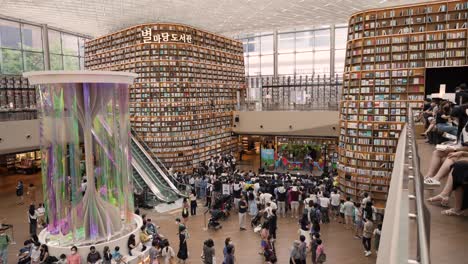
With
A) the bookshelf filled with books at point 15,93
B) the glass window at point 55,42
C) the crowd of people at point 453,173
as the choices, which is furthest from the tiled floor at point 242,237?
the glass window at point 55,42

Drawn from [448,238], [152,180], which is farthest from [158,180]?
[448,238]

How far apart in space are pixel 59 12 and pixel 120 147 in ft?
37.2

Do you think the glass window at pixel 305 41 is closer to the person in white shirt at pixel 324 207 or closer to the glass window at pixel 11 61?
the person in white shirt at pixel 324 207

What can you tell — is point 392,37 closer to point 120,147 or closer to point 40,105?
point 120,147

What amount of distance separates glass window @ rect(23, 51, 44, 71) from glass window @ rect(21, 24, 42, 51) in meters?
Answer: 0.32

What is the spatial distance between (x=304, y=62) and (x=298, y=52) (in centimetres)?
80

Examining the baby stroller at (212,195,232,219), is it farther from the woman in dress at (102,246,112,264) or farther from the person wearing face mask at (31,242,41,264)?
the person wearing face mask at (31,242,41,264)

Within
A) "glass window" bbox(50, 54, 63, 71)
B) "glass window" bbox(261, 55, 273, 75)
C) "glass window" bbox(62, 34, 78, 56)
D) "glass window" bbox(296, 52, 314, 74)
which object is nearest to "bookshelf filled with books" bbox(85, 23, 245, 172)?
"glass window" bbox(50, 54, 63, 71)

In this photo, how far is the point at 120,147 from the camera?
7.07 meters

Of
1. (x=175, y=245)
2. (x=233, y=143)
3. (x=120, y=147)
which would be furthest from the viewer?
(x=233, y=143)

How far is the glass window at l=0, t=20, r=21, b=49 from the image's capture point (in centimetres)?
1725

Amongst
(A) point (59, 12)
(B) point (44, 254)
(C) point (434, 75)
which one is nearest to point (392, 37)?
(C) point (434, 75)

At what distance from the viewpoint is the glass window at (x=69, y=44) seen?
20797mm

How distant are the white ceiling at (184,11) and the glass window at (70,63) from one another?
3188 millimetres
